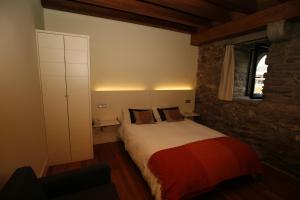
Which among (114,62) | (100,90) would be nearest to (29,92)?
(100,90)

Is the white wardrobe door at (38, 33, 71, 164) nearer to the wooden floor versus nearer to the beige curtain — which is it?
the wooden floor

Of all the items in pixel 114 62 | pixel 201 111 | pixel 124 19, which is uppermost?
pixel 124 19

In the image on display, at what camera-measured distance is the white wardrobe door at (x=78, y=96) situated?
2395mm

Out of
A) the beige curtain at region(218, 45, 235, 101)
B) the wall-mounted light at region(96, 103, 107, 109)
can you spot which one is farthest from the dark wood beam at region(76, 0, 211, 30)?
the wall-mounted light at region(96, 103, 107, 109)

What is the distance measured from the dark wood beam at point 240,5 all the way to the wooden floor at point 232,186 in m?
2.51

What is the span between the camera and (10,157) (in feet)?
4.38

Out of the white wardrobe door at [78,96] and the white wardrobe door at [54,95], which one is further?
the white wardrobe door at [78,96]

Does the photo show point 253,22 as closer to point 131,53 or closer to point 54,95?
point 131,53

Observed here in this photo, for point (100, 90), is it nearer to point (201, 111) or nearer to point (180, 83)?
point (180, 83)

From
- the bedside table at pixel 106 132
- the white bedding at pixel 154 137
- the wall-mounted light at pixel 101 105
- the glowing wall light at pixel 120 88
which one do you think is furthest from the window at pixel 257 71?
the wall-mounted light at pixel 101 105

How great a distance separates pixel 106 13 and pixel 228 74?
265 centimetres

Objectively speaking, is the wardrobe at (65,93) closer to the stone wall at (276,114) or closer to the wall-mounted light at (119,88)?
the wall-mounted light at (119,88)

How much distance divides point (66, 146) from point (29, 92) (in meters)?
1.09

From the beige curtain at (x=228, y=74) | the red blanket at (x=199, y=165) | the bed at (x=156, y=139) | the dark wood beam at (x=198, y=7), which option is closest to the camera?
the red blanket at (x=199, y=165)
